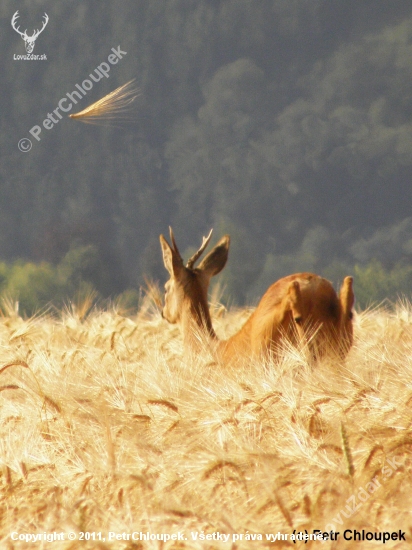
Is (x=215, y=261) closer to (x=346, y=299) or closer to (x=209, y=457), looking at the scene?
(x=346, y=299)

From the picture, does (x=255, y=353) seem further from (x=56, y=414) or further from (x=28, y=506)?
(x=28, y=506)

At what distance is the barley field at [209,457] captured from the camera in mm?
1157

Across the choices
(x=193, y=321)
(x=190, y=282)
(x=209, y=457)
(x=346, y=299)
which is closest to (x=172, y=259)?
(x=190, y=282)

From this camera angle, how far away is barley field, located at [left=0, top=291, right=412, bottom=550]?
3.80 feet

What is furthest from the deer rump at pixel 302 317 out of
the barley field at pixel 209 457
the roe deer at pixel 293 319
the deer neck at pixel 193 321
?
the barley field at pixel 209 457

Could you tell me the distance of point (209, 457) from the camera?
1318 millimetres

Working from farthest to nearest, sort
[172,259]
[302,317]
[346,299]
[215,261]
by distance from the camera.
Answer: [215,261]
[172,259]
[346,299]
[302,317]

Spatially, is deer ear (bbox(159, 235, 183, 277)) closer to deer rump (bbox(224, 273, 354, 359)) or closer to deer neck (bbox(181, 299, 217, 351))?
deer neck (bbox(181, 299, 217, 351))

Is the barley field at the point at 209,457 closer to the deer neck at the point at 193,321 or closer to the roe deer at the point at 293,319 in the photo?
the roe deer at the point at 293,319

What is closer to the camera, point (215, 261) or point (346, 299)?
point (346, 299)

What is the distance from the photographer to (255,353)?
2.38 m

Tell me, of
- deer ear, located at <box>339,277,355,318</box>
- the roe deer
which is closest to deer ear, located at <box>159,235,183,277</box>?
the roe deer

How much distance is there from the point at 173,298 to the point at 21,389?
108 centimetres

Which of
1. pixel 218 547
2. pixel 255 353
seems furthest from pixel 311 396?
pixel 255 353
